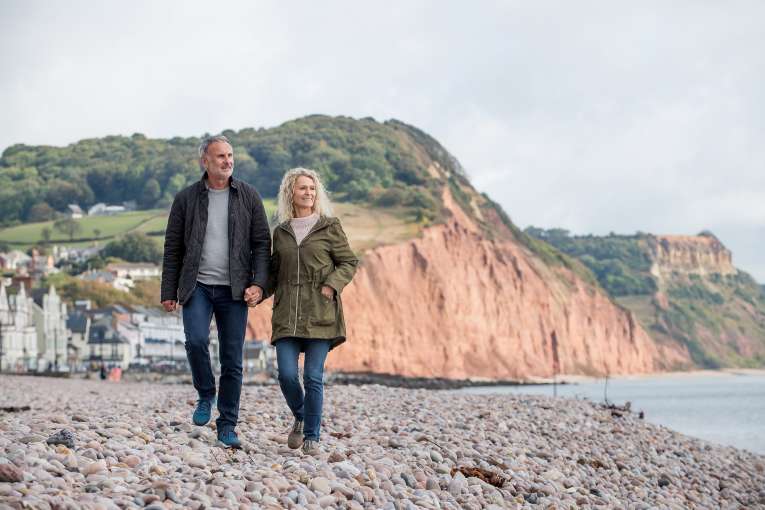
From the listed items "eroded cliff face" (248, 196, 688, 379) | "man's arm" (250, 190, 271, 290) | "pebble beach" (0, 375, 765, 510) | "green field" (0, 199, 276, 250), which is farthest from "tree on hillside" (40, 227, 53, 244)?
"man's arm" (250, 190, 271, 290)

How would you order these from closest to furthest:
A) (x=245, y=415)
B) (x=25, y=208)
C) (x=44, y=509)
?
(x=44, y=509) < (x=245, y=415) < (x=25, y=208)

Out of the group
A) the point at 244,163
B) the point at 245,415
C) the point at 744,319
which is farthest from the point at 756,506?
the point at 744,319

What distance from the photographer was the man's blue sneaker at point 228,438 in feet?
27.2

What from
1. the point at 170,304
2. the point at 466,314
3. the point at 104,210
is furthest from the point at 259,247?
the point at 104,210

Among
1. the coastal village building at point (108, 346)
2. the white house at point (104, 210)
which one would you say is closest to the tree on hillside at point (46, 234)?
the white house at point (104, 210)

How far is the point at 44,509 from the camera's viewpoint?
17.7 feet

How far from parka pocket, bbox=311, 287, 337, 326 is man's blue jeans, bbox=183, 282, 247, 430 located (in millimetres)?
529

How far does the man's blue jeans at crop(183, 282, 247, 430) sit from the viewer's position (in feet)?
25.4

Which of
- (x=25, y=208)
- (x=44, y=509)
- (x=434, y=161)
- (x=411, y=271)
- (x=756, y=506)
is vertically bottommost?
(x=756, y=506)

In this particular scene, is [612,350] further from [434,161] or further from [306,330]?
[306,330]

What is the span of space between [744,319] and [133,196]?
374 ft

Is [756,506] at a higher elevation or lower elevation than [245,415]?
lower

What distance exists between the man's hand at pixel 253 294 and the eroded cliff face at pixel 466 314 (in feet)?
205

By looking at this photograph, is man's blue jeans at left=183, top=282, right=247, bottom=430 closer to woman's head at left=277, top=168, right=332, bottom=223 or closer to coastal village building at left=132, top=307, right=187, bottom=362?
woman's head at left=277, top=168, right=332, bottom=223
